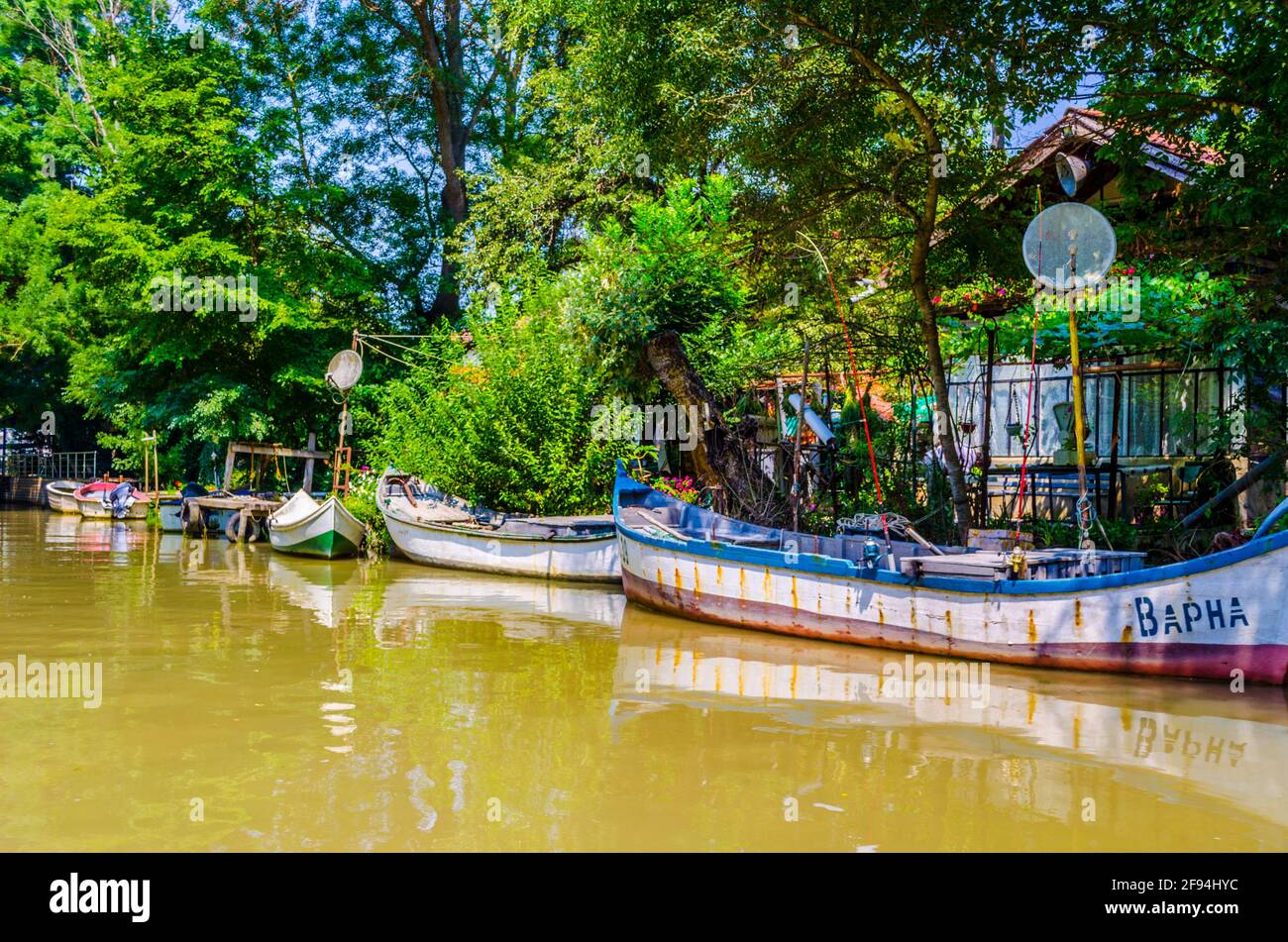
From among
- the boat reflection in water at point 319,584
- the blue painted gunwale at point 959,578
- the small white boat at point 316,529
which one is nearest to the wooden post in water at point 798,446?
the blue painted gunwale at point 959,578

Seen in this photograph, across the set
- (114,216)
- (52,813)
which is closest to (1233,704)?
(52,813)

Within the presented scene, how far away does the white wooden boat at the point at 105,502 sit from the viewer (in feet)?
90.1

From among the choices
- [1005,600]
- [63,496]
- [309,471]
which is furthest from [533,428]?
[63,496]

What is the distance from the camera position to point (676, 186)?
17.1 metres

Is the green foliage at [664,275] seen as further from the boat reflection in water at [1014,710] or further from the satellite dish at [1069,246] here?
the satellite dish at [1069,246]

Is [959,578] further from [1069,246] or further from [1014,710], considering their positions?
[1069,246]

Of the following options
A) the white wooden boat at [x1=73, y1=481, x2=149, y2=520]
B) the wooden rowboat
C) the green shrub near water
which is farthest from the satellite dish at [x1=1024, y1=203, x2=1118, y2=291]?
the white wooden boat at [x1=73, y1=481, x2=149, y2=520]

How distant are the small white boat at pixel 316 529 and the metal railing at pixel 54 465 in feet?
70.5

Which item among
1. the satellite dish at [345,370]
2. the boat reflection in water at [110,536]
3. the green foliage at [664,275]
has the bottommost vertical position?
the boat reflection in water at [110,536]

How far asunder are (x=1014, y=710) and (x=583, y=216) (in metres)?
16.4

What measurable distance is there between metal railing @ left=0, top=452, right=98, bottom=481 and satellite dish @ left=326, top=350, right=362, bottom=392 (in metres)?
21.1

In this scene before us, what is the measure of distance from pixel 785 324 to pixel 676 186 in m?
2.92

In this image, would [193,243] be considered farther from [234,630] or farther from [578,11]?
[234,630]

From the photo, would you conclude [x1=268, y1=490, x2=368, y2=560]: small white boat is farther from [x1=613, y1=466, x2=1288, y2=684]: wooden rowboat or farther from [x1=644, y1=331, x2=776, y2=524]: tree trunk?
[x1=613, y1=466, x2=1288, y2=684]: wooden rowboat
